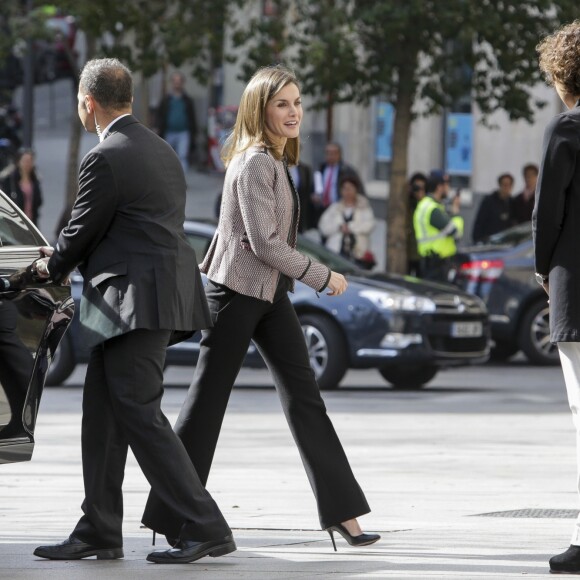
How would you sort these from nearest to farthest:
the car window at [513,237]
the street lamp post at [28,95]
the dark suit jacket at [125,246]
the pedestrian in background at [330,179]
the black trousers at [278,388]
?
the dark suit jacket at [125,246]
the black trousers at [278,388]
the car window at [513,237]
the pedestrian in background at [330,179]
the street lamp post at [28,95]

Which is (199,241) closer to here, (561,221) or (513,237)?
(513,237)

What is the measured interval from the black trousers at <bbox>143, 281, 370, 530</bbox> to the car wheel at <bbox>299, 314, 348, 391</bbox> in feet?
27.0

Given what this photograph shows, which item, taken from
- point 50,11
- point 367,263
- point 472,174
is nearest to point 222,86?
point 472,174

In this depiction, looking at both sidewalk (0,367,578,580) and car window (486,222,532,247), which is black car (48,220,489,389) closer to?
sidewalk (0,367,578,580)

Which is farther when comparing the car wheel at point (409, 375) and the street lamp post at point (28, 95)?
the street lamp post at point (28, 95)

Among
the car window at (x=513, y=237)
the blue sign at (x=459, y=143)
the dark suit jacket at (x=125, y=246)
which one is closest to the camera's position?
the dark suit jacket at (x=125, y=246)

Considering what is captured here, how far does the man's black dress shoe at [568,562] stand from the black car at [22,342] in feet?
6.51

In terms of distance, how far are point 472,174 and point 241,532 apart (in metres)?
22.5

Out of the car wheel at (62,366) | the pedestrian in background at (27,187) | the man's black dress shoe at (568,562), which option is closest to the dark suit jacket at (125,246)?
the man's black dress shoe at (568,562)

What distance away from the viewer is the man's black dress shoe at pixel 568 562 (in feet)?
21.5

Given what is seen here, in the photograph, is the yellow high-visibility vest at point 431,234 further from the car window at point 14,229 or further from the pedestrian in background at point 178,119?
the car window at point 14,229

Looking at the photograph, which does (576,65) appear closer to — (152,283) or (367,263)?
(152,283)

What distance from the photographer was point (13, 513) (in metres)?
8.35

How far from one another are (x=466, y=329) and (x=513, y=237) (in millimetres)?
3022
